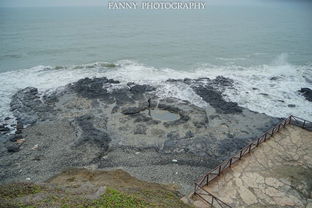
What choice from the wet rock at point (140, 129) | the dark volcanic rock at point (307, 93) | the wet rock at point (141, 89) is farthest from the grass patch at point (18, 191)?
the dark volcanic rock at point (307, 93)

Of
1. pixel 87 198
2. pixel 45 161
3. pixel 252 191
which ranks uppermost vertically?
pixel 87 198

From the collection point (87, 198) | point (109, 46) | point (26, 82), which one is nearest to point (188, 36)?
point (109, 46)

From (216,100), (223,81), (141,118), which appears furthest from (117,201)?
(223,81)

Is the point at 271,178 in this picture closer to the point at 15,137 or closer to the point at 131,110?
the point at 131,110

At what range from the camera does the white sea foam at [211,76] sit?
3119cm

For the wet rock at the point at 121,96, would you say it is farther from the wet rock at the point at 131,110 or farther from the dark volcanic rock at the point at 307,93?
the dark volcanic rock at the point at 307,93

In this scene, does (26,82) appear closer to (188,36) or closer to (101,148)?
(101,148)

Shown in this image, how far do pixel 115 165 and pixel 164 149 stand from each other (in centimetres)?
488

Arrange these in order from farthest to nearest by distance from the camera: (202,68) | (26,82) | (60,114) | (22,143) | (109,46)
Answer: (109,46) < (202,68) < (26,82) < (60,114) < (22,143)

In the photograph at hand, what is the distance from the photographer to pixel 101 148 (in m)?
22.8

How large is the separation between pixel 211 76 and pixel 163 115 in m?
15.4

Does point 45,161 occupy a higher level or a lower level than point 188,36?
lower

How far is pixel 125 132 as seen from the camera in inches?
998

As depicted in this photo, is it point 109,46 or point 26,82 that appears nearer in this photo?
point 26,82
